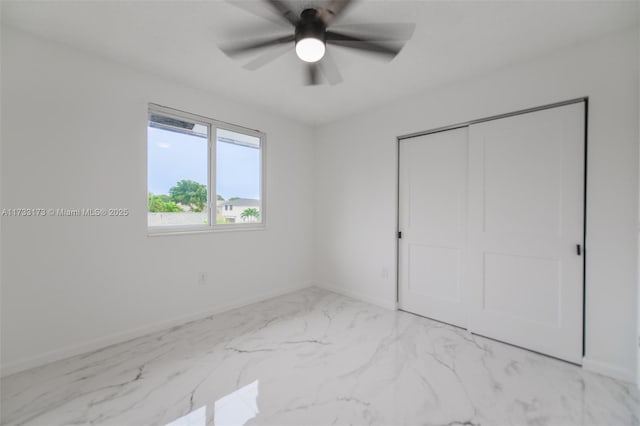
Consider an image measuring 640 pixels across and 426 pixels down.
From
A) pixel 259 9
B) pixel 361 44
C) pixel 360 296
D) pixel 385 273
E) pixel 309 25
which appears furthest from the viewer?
pixel 360 296

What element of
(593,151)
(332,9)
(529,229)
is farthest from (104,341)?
(593,151)

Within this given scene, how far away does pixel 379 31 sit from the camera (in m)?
1.57

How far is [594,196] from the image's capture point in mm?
1979

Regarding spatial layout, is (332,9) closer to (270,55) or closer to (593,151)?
(270,55)

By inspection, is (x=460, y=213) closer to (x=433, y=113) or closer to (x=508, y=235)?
(x=508, y=235)

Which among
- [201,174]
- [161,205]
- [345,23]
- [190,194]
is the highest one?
[345,23]

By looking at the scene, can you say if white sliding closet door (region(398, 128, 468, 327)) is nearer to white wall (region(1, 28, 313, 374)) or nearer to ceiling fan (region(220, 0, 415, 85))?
ceiling fan (region(220, 0, 415, 85))

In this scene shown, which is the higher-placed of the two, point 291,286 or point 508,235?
point 508,235

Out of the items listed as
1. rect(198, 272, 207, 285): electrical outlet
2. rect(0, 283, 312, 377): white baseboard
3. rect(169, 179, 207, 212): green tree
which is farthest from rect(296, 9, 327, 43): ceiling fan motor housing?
rect(0, 283, 312, 377): white baseboard

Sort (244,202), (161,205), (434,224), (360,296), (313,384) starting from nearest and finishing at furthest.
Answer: (313,384) < (161,205) < (434,224) < (244,202) < (360,296)

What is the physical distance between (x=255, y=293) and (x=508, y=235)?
2.78 meters

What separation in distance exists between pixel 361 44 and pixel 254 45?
2.24 feet

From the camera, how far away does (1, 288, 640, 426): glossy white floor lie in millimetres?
1554

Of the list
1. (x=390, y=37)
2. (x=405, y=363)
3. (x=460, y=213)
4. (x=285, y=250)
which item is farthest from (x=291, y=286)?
(x=390, y=37)
